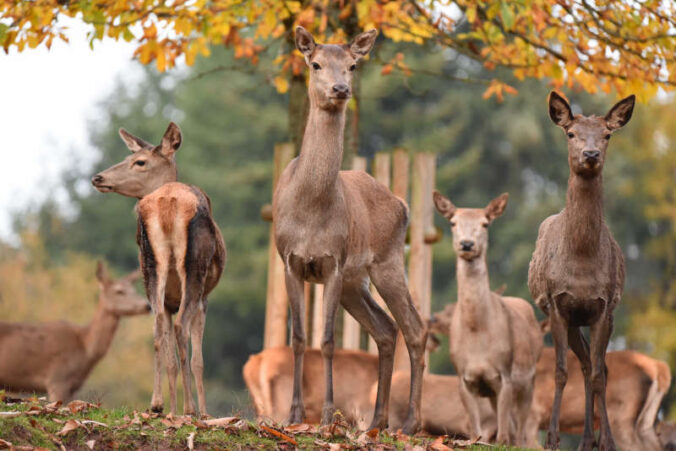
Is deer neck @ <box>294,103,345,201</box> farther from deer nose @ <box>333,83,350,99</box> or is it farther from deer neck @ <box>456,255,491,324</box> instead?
deer neck @ <box>456,255,491,324</box>

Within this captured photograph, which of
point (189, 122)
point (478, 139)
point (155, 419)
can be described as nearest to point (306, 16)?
point (155, 419)

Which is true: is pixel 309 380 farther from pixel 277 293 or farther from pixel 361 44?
pixel 361 44

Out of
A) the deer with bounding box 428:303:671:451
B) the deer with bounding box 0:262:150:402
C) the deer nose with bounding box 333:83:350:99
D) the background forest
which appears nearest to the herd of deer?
the deer nose with bounding box 333:83:350:99

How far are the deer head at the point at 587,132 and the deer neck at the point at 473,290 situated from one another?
2.42 m

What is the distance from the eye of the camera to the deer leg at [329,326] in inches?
296

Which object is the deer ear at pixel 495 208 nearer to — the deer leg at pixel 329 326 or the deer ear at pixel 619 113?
the deer ear at pixel 619 113

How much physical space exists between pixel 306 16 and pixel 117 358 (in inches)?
752

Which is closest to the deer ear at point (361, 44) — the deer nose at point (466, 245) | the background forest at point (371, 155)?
the deer nose at point (466, 245)

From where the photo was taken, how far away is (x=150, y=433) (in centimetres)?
627

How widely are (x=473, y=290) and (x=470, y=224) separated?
25.8 inches

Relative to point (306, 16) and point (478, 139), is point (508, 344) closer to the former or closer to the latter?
point (306, 16)

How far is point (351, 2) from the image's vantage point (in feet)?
38.8

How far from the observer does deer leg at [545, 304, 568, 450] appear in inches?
325

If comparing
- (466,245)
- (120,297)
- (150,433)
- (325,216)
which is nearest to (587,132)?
(325,216)
